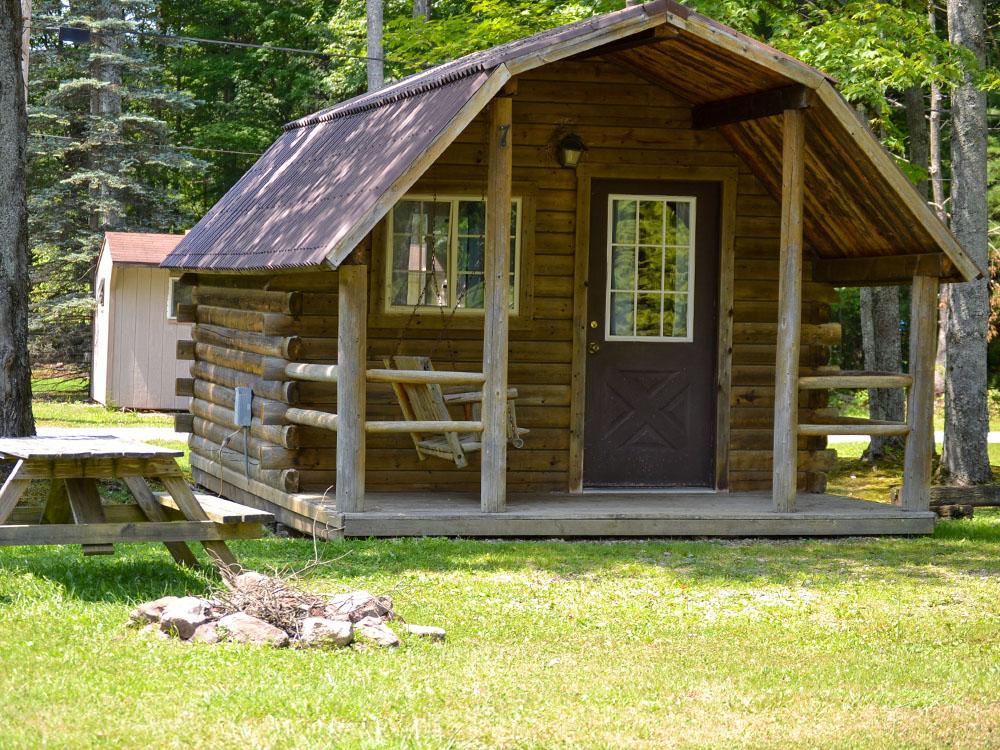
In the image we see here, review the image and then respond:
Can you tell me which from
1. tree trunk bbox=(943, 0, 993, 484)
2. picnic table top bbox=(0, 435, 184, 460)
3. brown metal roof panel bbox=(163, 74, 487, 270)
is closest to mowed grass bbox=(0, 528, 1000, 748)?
picnic table top bbox=(0, 435, 184, 460)

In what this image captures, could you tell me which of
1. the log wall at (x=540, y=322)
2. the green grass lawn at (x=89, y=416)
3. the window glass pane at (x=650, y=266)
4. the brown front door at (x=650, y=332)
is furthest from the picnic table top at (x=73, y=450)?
the green grass lawn at (x=89, y=416)

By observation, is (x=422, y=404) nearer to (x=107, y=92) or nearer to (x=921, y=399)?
(x=921, y=399)

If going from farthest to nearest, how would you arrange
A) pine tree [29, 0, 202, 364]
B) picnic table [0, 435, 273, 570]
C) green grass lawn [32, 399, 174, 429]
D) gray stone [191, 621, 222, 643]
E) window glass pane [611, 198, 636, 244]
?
pine tree [29, 0, 202, 364]
green grass lawn [32, 399, 174, 429]
window glass pane [611, 198, 636, 244]
picnic table [0, 435, 273, 570]
gray stone [191, 621, 222, 643]

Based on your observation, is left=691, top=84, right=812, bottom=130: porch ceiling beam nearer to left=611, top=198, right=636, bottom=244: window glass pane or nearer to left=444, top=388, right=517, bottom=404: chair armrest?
left=611, top=198, right=636, bottom=244: window glass pane

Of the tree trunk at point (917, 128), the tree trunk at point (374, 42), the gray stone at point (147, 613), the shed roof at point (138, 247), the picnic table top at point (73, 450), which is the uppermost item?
the tree trunk at point (374, 42)

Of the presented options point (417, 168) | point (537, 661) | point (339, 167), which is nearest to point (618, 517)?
point (417, 168)

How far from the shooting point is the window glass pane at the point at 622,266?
37.0 ft

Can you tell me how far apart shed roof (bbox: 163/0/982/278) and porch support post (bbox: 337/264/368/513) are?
42 cm

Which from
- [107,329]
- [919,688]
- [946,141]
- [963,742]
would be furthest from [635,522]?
[946,141]

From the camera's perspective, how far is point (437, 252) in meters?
10.9

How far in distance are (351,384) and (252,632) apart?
11.4 ft

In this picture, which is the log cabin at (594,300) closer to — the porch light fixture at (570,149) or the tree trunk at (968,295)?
the porch light fixture at (570,149)

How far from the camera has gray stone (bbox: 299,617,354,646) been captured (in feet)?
19.6

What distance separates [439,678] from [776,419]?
5089 millimetres
